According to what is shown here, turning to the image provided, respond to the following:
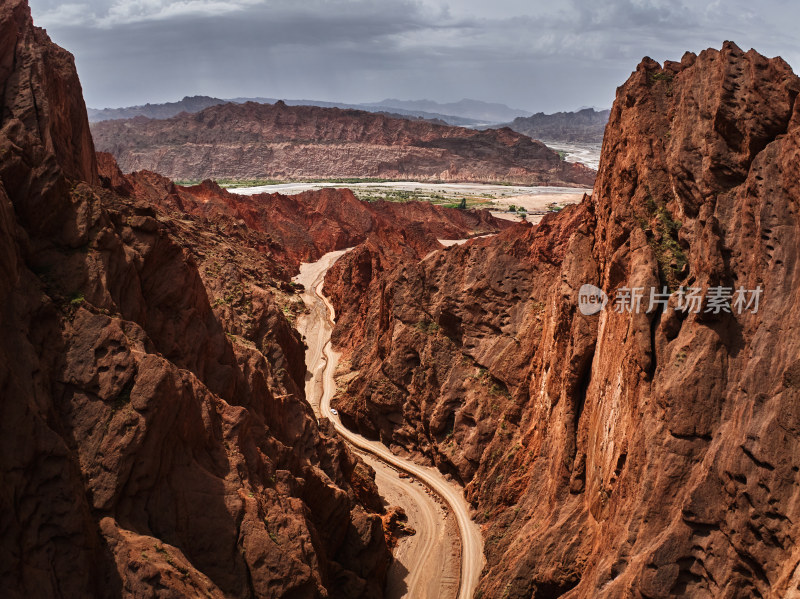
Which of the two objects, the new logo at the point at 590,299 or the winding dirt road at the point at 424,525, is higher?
the new logo at the point at 590,299

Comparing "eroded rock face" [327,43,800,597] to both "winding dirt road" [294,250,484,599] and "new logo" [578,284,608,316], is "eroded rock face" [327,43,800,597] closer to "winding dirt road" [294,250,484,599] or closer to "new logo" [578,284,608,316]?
"new logo" [578,284,608,316]

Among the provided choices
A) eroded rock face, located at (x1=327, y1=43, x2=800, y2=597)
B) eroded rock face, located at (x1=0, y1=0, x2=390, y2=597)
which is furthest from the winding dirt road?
eroded rock face, located at (x1=0, y1=0, x2=390, y2=597)

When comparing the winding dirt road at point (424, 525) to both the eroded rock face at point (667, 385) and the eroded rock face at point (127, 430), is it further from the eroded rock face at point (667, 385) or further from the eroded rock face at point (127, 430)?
the eroded rock face at point (127, 430)

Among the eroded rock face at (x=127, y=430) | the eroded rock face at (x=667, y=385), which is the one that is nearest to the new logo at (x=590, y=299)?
the eroded rock face at (x=667, y=385)

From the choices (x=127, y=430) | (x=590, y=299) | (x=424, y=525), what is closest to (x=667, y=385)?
(x=590, y=299)

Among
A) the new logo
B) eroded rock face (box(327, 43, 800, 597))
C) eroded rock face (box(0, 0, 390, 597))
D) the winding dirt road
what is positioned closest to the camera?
eroded rock face (box(0, 0, 390, 597))

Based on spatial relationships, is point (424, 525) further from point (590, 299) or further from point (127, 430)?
point (127, 430)

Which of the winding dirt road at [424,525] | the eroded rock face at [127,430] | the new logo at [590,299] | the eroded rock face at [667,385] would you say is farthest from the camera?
the winding dirt road at [424,525]
